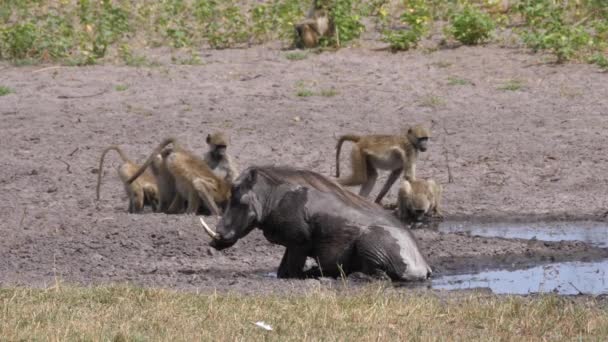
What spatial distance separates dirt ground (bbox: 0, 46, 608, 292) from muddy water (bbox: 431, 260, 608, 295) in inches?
11.6

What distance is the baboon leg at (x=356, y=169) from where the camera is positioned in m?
13.7

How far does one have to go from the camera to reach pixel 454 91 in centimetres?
1728

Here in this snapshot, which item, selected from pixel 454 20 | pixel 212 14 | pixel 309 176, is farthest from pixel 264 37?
pixel 309 176

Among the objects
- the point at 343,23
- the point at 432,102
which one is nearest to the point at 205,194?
the point at 432,102

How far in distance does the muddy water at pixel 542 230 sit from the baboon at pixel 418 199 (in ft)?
0.75

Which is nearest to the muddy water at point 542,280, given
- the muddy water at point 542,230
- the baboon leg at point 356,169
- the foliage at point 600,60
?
the muddy water at point 542,230

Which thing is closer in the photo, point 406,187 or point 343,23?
point 406,187

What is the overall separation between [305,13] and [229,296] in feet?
42.7

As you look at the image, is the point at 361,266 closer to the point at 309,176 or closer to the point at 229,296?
the point at 309,176

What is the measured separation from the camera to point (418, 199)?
42.3 ft

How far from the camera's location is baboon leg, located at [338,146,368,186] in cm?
1374

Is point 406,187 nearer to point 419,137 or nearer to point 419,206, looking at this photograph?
point 419,206

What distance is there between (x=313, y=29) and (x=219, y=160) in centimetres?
700

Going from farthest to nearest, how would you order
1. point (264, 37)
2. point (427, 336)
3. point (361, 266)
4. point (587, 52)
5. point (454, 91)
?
point (264, 37)
point (587, 52)
point (454, 91)
point (361, 266)
point (427, 336)
